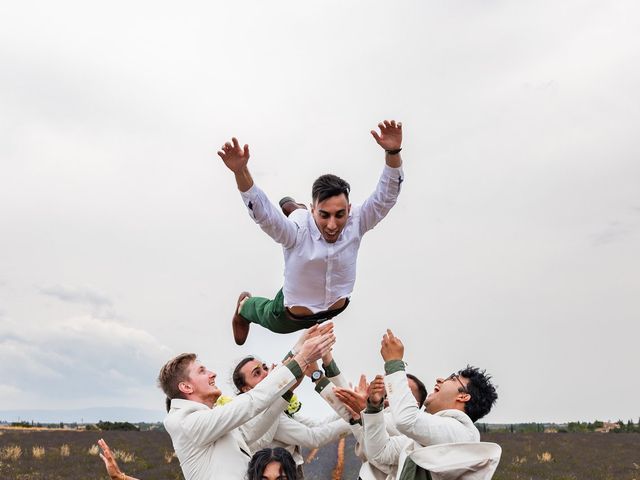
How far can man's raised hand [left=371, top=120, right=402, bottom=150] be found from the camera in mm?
6555

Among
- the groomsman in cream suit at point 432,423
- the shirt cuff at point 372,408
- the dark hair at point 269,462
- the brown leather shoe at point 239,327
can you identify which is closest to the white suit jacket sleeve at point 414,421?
the groomsman in cream suit at point 432,423

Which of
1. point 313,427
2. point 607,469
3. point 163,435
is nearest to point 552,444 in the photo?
point 607,469

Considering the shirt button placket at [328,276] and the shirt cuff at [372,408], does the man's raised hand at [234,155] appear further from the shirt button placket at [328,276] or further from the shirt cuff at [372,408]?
the shirt cuff at [372,408]

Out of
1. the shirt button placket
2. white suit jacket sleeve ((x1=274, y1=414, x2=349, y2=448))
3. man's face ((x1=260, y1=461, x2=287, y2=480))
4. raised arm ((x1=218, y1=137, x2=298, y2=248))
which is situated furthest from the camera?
white suit jacket sleeve ((x1=274, y1=414, x2=349, y2=448))

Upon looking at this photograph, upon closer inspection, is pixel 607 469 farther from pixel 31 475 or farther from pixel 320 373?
pixel 320 373

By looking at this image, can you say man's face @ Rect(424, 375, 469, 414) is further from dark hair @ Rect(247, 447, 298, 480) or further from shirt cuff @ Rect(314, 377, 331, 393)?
dark hair @ Rect(247, 447, 298, 480)

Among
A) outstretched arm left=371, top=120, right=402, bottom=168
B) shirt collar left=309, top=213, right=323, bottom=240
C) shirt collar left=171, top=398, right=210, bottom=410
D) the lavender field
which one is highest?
the lavender field

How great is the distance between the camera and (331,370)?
7.36 metres

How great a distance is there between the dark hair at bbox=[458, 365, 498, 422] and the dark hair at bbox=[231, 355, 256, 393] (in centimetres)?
220

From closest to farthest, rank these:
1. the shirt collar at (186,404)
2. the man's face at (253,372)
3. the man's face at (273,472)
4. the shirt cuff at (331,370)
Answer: the man's face at (273,472)
the shirt collar at (186,404)
the shirt cuff at (331,370)
the man's face at (253,372)

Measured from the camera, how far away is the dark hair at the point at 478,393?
660 centimetres

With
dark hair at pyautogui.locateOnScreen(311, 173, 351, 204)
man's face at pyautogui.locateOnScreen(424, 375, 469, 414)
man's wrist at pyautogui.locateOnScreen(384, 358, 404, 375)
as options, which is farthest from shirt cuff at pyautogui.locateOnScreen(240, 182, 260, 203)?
man's face at pyautogui.locateOnScreen(424, 375, 469, 414)

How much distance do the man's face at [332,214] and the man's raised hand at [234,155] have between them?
77 centimetres

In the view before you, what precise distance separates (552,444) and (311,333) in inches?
1417
